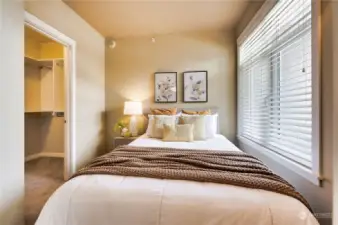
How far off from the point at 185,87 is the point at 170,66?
0.49 metres

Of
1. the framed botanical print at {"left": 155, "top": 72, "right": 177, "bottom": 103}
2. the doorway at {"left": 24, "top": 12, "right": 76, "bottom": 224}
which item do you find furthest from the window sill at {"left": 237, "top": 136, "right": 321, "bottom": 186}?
the doorway at {"left": 24, "top": 12, "right": 76, "bottom": 224}

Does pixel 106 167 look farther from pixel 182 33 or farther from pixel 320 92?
pixel 182 33

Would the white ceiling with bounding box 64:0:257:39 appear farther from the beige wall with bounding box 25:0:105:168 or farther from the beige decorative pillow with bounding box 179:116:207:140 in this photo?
the beige decorative pillow with bounding box 179:116:207:140

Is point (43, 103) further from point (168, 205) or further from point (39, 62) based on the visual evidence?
point (168, 205)

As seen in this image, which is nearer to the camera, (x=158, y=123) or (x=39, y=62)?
(x=158, y=123)

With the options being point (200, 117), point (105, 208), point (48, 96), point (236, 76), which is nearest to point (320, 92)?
point (105, 208)

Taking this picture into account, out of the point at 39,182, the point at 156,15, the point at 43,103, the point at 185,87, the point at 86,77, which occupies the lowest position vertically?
the point at 39,182

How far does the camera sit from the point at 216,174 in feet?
4.50

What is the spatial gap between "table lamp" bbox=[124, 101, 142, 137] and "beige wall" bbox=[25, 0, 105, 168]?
1.89 ft

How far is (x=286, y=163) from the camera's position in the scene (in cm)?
186

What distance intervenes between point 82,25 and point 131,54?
3.32 feet

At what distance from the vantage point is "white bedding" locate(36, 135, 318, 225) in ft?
3.51

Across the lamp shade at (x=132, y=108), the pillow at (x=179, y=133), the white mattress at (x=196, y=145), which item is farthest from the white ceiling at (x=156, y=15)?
the white mattress at (x=196, y=145)

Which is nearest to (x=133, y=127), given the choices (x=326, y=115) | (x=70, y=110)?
(x=70, y=110)
